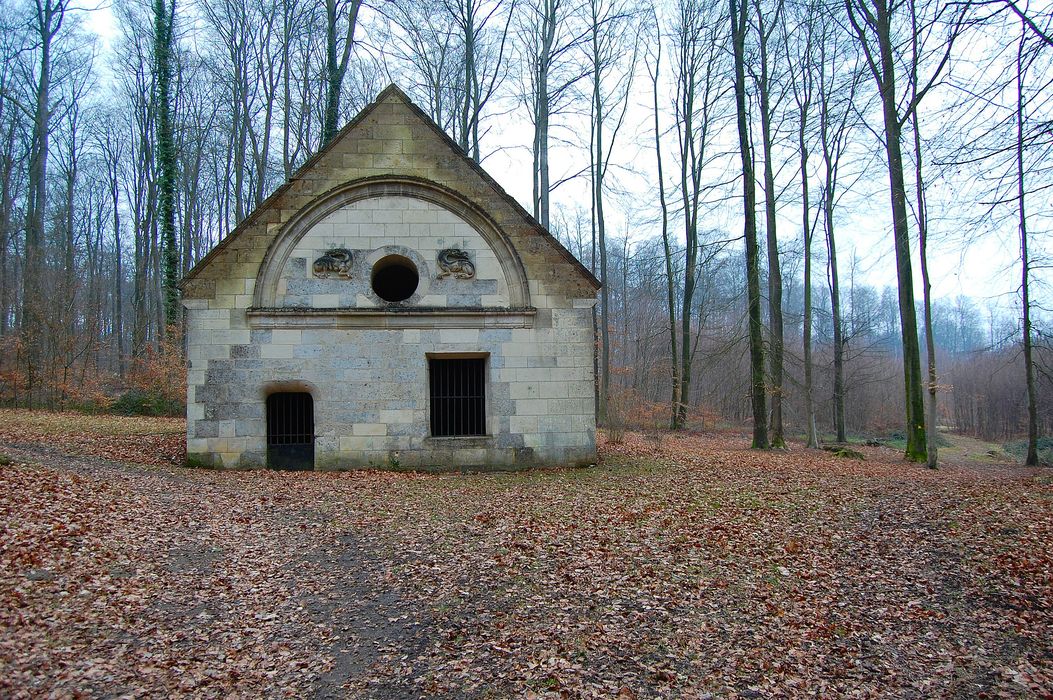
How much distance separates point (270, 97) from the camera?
25.4 metres

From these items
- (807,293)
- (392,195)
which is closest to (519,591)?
(392,195)

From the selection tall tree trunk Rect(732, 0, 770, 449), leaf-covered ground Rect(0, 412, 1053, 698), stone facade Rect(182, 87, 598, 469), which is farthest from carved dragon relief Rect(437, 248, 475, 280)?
tall tree trunk Rect(732, 0, 770, 449)

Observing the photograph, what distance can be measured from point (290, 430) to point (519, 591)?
8407 millimetres

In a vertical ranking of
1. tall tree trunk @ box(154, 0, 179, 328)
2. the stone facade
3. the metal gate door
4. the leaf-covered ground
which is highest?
tall tree trunk @ box(154, 0, 179, 328)

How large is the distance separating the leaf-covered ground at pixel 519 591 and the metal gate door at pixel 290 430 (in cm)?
255

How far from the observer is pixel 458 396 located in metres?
13.1

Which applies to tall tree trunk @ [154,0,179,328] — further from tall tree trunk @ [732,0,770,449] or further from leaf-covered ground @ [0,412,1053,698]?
tall tree trunk @ [732,0,770,449]

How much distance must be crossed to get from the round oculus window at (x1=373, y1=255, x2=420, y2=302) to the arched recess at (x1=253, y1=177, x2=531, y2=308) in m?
1.66

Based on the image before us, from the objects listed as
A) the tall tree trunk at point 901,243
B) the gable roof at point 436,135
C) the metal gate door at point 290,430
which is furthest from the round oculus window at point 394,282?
the tall tree trunk at point 901,243

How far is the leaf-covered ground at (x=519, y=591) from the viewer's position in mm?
4484

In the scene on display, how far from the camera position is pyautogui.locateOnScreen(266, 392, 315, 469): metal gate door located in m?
12.7

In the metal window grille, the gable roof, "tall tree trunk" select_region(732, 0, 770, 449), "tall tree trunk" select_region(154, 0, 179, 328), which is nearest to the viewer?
the gable roof

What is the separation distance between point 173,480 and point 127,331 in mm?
30143

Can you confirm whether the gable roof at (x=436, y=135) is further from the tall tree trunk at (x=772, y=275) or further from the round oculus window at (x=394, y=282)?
the tall tree trunk at (x=772, y=275)
